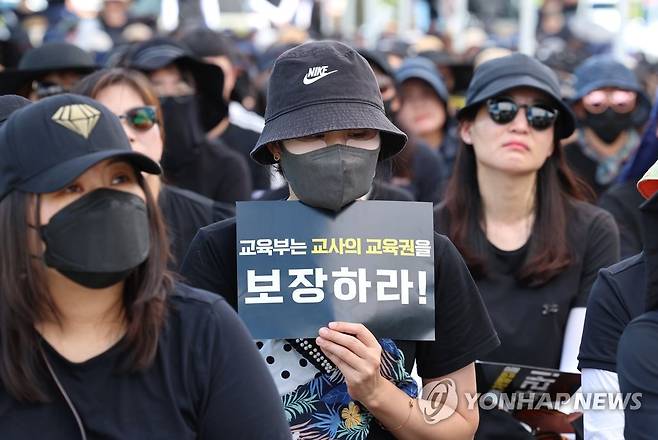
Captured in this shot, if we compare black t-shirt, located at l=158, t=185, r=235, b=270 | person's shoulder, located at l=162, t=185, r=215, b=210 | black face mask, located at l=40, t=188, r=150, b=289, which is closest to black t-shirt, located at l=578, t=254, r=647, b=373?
black face mask, located at l=40, t=188, r=150, b=289

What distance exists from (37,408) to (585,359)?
1.71 meters

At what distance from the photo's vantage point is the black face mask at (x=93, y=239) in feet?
8.32

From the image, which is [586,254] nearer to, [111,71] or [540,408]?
[540,408]

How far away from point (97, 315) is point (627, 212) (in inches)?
148

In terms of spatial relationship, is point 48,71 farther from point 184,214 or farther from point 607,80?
point 607,80

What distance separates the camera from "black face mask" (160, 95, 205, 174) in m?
7.04

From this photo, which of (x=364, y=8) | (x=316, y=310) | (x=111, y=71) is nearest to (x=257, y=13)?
(x=364, y=8)

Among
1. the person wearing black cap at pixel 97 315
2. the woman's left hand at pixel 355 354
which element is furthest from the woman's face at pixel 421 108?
the person wearing black cap at pixel 97 315

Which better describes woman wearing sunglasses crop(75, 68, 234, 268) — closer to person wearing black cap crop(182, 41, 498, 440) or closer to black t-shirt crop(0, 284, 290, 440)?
person wearing black cap crop(182, 41, 498, 440)

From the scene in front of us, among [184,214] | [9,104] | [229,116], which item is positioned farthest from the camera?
[229,116]

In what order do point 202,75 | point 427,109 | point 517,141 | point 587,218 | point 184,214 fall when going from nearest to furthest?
point 587,218, point 517,141, point 184,214, point 202,75, point 427,109

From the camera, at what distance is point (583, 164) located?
793 centimetres

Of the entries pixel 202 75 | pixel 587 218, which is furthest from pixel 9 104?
pixel 202 75

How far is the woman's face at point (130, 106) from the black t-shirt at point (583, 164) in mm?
3292
